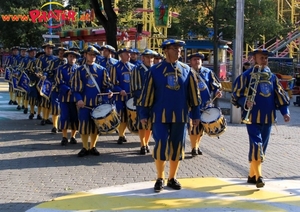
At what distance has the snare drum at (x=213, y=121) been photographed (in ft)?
32.1

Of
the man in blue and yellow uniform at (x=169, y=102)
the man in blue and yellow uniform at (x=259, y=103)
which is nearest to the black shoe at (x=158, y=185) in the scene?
the man in blue and yellow uniform at (x=169, y=102)

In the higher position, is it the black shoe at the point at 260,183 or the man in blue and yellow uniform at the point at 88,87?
the man in blue and yellow uniform at the point at 88,87

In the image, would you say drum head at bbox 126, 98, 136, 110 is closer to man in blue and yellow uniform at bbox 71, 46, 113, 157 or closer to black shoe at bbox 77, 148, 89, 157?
man in blue and yellow uniform at bbox 71, 46, 113, 157

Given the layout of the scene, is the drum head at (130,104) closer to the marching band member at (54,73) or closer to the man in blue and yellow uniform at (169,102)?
the marching band member at (54,73)

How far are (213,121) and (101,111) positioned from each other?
6.61 feet

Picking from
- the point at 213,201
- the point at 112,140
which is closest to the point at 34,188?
the point at 213,201

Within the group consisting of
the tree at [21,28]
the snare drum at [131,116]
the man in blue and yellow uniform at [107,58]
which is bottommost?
the snare drum at [131,116]

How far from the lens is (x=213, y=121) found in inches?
385

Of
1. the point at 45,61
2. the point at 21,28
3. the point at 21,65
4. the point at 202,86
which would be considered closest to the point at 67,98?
the point at 202,86

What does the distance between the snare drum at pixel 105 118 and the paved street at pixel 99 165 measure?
1.96 feet

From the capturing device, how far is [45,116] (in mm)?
14992

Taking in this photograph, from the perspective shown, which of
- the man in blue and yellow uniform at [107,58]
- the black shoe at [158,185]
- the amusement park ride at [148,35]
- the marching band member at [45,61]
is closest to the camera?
the black shoe at [158,185]

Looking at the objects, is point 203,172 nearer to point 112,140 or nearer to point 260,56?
point 260,56

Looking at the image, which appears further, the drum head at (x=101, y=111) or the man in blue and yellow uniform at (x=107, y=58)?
the man in blue and yellow uniform at (x=107, y=58)
